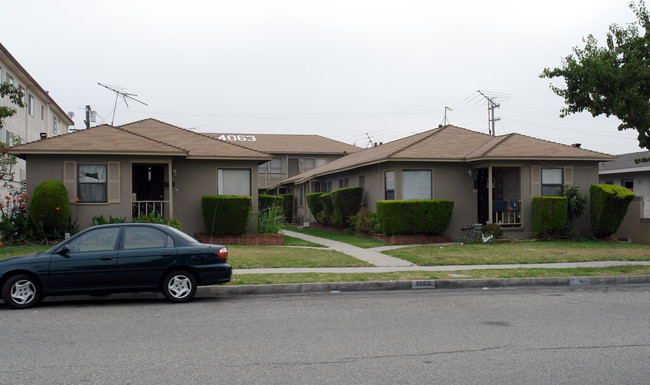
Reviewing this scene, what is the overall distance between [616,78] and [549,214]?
634cm

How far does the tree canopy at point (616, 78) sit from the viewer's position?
49.1 feet

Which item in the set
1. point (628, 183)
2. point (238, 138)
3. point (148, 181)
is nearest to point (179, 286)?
point (148, 181)

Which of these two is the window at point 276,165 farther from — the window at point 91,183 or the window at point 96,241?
the window at point 96,241

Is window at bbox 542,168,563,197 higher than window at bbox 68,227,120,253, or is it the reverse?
window at bbox 542,168,563,197

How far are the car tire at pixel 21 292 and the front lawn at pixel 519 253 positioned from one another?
8.79 meters

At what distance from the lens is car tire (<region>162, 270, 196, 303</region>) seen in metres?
9.55

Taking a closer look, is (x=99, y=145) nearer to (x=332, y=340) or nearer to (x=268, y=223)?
(x=268, y=223)

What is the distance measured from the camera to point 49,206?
1698cm

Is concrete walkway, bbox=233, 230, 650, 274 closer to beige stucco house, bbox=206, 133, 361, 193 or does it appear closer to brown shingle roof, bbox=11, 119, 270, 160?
brown shingle roof, bbox=11, 119, 270, 160

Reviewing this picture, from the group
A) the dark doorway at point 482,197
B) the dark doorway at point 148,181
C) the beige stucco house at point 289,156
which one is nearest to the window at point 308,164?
the beige stucco house at point 289,156

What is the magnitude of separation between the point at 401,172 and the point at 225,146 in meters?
6.71

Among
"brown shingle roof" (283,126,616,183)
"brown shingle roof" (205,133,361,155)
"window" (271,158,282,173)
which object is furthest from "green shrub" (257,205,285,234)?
"window" (271,158,282,173)

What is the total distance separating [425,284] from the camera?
11.4m

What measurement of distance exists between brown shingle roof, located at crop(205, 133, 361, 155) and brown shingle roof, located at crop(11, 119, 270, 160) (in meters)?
22.8
